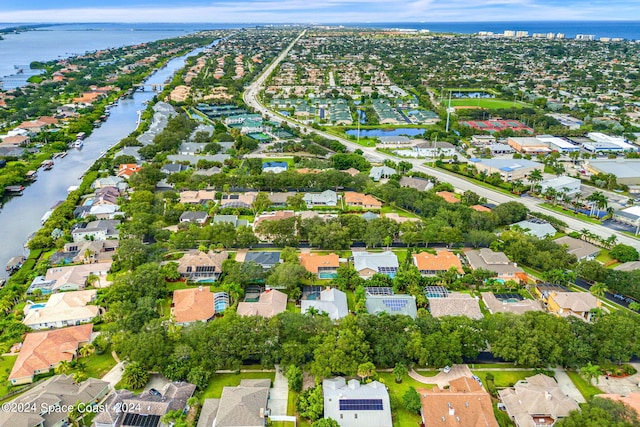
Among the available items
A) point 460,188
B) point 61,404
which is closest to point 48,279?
point 61,404

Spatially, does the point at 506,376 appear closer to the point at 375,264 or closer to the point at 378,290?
the point at 378,290

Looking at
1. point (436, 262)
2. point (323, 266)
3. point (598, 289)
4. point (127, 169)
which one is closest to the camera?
point (598, 289)

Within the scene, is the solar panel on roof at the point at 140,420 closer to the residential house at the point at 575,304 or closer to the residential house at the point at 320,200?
the residential house at the point at 575,304

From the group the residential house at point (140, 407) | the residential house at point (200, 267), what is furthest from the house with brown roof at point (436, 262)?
the residential house at point (140, 407)

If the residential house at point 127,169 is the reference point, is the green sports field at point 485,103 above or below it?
below

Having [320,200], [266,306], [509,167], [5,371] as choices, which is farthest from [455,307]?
[509,167]

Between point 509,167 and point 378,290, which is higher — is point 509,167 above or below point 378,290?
above
